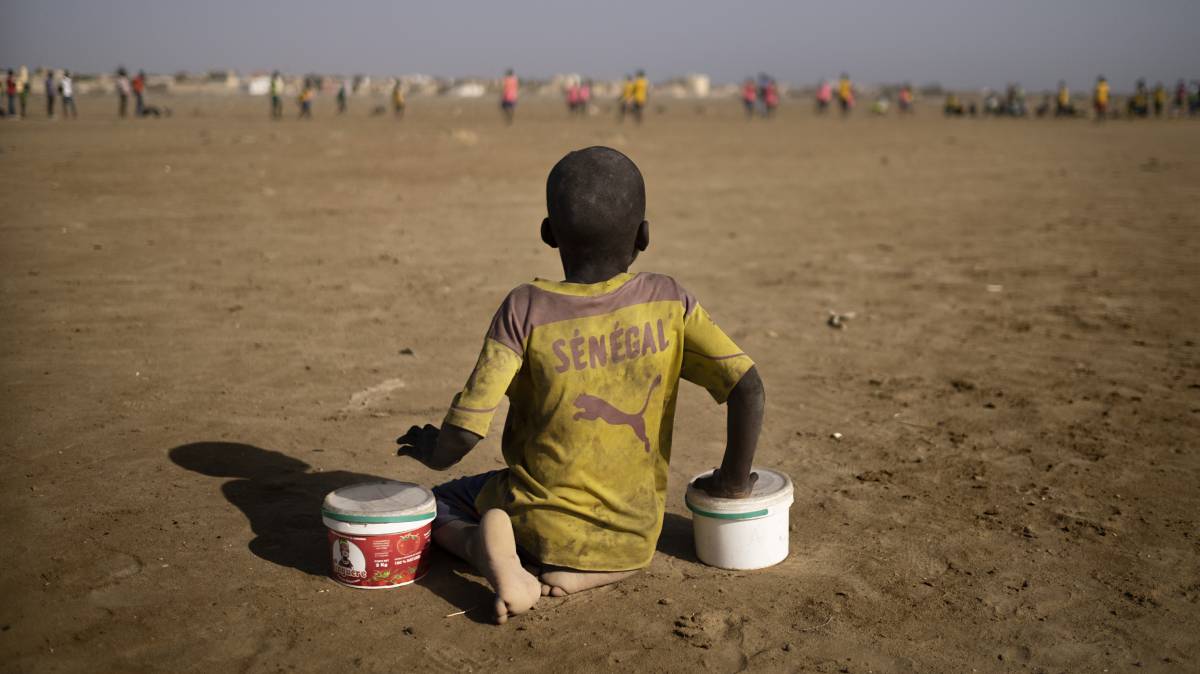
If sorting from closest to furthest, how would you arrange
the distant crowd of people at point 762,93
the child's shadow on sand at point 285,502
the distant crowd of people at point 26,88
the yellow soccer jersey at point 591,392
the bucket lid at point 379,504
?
1. the yellow soccer jersey at point 591,392
2. the bucket lid at point 379,504
3. the child's shadow on sand at point 285,502
4. the distant crowd of people at point 26,88
5. the distant crowd of people at point 762,93


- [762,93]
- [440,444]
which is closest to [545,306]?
[440,444]

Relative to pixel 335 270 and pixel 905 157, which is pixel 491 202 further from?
pixel 905 157

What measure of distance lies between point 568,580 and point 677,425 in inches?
75.8

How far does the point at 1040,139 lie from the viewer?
27.1 meters

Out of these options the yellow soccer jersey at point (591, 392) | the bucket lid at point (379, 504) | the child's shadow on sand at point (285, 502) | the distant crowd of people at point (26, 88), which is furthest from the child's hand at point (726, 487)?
the distant crowd of people at point (26, 88)

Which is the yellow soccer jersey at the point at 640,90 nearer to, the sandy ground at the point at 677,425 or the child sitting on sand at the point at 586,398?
the sandy ground at the point at 677,425

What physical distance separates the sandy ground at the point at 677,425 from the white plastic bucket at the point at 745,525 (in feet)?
0.27

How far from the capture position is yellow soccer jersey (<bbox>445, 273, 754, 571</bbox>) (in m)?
3.02

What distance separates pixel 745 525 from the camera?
133 inches

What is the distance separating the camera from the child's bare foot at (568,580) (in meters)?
3.21

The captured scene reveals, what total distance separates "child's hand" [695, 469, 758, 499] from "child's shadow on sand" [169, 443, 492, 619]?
2.64ft

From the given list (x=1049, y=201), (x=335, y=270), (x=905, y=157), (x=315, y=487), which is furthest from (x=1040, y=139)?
(x=315, y=487)

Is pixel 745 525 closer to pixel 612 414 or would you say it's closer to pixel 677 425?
pixel 612 414

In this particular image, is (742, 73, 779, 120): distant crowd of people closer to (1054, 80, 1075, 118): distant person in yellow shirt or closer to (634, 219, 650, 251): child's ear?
(1054, 80, 1075, 118): distant person in yellow shirt
